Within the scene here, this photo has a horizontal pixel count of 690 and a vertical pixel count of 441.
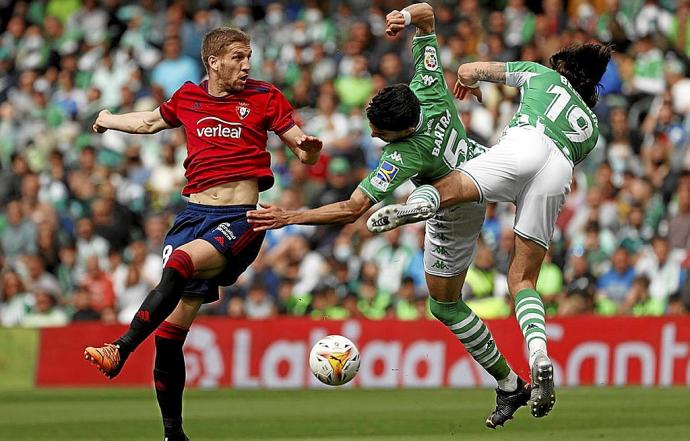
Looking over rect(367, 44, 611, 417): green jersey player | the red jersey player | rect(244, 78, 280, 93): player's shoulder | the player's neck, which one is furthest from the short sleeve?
rect(367, 44, 611, 417): green jersey player

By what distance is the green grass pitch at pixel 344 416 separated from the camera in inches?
460

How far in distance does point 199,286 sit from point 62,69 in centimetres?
1438

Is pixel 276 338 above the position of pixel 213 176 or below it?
below

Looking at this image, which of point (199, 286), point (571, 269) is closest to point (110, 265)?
point (571, 269)

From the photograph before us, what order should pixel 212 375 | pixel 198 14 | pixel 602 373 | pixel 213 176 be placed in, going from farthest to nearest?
pixel 198 14, pixel 212 375, pixel 602 373, pixel 213 176

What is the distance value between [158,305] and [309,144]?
4.84ft

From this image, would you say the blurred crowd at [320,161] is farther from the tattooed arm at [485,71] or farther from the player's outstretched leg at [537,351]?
the player's outstretched leg at [537,351]

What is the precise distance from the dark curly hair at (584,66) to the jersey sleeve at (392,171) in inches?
52.2

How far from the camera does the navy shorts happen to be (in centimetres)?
1005

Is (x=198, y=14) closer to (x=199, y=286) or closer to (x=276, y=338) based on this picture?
(x=276, y=338)

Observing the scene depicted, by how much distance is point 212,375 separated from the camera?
18.5 metres

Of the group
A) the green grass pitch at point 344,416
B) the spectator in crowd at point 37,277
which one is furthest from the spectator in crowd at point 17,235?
the green grass pitch at point 344,416

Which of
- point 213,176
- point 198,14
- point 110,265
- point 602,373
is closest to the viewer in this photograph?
point 213,176

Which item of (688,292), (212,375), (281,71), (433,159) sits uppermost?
(281,71)
